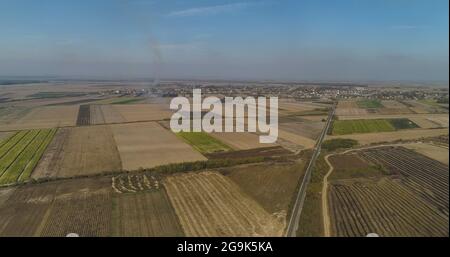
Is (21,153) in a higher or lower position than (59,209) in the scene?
higher

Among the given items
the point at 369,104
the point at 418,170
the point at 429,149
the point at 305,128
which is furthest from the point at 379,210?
the point at 369,104

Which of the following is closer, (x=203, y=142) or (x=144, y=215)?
(x=144, y=215)

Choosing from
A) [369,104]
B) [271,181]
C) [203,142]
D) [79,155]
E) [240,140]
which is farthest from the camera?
[369,104]

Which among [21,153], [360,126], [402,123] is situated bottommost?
[21,153]

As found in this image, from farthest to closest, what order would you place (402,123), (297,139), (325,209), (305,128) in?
(305,128), (402,123), (297,139), (325,209)

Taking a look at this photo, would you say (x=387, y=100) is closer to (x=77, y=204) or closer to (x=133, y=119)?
(x=133, y=119)

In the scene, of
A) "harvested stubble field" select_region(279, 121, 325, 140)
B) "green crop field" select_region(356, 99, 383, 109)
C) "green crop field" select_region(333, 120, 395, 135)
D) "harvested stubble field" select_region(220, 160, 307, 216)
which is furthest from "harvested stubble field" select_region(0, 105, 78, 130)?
"green crop field" select_region(356, 99, 383, 109)

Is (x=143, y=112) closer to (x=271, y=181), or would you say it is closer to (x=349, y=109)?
(x=349, y=109)
